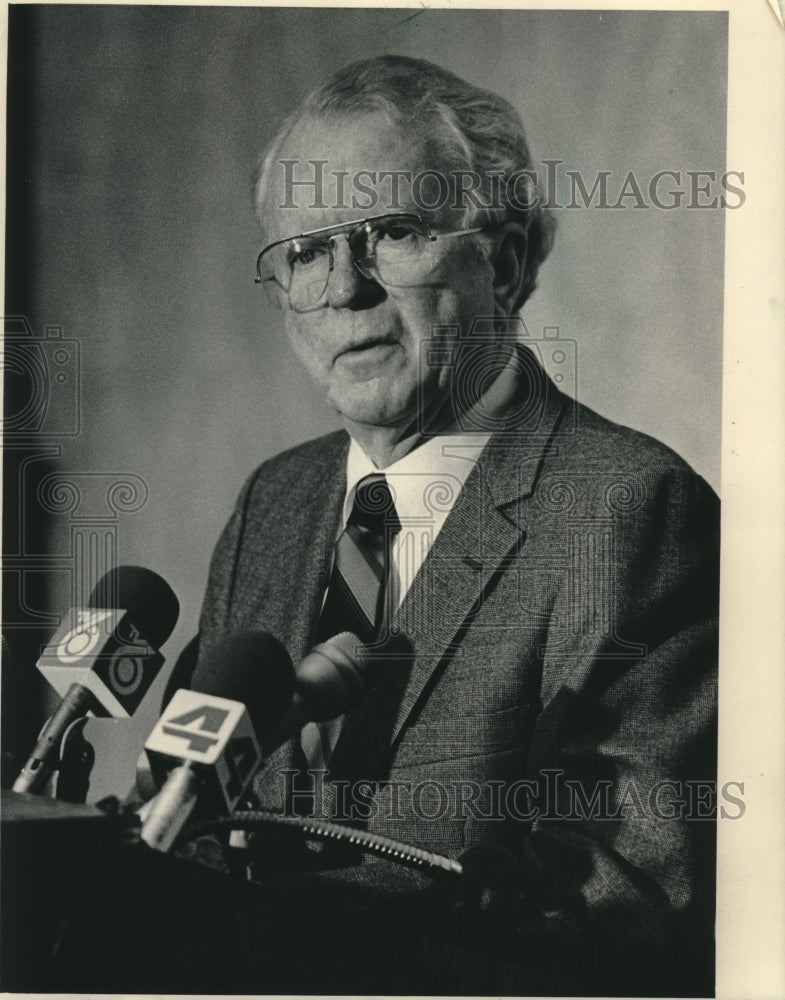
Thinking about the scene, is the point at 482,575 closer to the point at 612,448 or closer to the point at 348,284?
the point at 612,448

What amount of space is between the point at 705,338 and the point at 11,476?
118 cm

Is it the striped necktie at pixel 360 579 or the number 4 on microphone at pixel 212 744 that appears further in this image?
the striped necktie at pixel 360 579

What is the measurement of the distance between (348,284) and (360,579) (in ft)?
1.56

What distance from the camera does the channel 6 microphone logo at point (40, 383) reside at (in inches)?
70.3

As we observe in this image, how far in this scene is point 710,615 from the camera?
1.74 m

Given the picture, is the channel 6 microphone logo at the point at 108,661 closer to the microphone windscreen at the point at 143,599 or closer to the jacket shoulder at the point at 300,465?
the microphone windscreen at the point at 143,599

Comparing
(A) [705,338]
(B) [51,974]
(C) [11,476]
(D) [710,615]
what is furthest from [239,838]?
(A) [705,338]

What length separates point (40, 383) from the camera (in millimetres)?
1791

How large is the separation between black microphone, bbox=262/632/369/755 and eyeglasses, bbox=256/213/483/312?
1.84 ft

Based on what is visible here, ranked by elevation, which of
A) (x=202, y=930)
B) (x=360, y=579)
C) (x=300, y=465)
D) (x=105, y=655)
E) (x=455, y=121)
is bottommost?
(x=202, y=930)

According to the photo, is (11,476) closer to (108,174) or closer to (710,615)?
(108,174)

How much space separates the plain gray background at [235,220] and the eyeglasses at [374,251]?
3.5 inches

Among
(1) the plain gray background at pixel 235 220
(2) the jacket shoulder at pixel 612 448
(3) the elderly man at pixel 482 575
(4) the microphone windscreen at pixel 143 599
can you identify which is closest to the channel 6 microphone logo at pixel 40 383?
(1) the plain gray background at pixel 235 220

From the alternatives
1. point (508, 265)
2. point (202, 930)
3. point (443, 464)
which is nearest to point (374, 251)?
point (508, 265)
